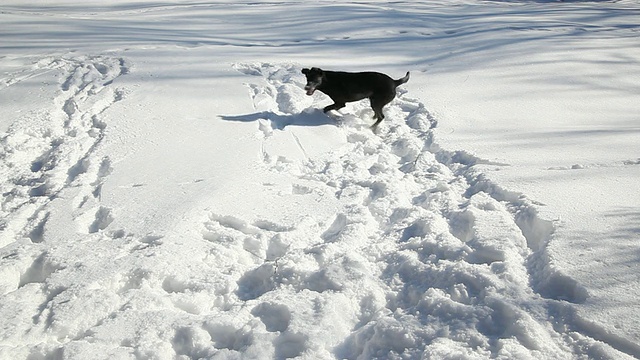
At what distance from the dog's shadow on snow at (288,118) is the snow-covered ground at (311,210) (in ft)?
0.11

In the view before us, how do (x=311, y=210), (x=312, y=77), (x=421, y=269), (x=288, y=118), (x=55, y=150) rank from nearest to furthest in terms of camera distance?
(x=421, y=269)
(x=311, y=210)
(x=55, y=150)
(x=312, y=77)
(x=288, y=118)

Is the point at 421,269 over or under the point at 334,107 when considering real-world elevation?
under

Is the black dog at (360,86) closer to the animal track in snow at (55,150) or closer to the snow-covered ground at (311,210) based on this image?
the snow-covered ground at (311,210)

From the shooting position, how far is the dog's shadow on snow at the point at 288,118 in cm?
518

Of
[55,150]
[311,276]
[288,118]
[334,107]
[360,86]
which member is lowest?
[311,276]

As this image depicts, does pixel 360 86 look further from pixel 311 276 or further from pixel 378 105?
pixel 311 276

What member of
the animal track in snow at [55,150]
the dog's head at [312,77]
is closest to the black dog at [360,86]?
the dog's head at [312,77]

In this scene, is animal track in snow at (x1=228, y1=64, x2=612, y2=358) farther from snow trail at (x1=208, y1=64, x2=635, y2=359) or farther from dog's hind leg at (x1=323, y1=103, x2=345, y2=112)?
dog's hind leg at (x1=323, y1=103, x2=345, y2=112)

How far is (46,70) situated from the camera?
6.38m

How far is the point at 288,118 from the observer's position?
533 cm

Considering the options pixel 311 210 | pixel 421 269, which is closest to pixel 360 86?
pixel 311 210

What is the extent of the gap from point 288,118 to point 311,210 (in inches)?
78.5

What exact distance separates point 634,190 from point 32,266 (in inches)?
154

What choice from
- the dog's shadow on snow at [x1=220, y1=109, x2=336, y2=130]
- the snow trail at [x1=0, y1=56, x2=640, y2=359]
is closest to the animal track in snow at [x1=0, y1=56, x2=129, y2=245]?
the snow trail at [x1=0, y1=56, x2=640, y2=359]
